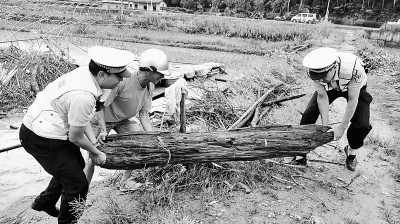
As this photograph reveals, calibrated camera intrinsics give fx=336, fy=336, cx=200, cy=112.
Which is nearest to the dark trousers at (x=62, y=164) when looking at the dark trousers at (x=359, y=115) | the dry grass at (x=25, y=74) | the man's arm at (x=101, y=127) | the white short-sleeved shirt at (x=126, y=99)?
the man's arm at (x=101, y=127)

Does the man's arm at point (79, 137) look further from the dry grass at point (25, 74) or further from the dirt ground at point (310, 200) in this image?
the dry grass at point (25, 74)

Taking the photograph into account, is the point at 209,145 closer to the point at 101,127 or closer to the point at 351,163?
the point at 101,127

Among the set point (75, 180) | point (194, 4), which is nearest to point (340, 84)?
point (75, 180)

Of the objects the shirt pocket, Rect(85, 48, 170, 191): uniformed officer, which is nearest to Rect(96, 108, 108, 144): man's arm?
Rect(85, 48, 170, 191): uniformed officer

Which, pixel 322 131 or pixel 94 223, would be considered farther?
pixel 322 131

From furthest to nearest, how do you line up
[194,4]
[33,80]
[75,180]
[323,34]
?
[194,4]
[323,34]
[33,80]
[75,180]

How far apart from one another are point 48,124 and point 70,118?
271 millimetres

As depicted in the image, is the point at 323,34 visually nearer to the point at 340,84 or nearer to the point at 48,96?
the point at 340,84

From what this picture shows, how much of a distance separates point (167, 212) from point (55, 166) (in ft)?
3.09

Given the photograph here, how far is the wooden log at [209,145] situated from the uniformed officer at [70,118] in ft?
0.98

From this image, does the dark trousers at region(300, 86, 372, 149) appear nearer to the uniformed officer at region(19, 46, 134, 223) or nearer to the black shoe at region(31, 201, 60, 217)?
the uniformed officer at region(19, 46, 134, 223)

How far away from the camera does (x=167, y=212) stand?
9.00ft

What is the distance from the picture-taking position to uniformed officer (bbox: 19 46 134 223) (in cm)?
222

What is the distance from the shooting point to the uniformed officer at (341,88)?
310cm
